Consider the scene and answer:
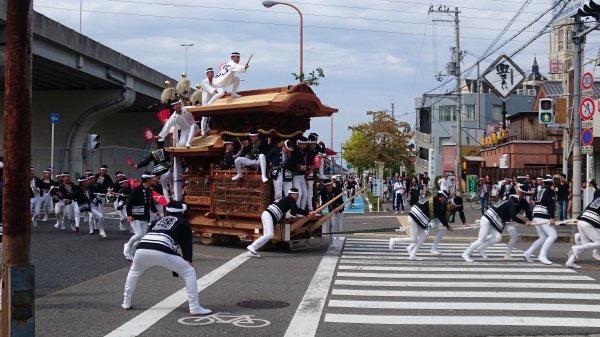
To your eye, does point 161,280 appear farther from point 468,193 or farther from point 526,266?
point 468,193

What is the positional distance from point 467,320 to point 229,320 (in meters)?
3.08

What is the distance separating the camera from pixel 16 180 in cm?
489

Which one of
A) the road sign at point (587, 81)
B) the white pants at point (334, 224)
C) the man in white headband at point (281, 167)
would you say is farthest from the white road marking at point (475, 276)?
the road sign at point (587, 81)

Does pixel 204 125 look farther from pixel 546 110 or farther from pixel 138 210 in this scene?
pixel 546 110

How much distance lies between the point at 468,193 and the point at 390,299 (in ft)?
99.5

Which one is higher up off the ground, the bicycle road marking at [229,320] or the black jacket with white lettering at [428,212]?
the black jacket with white lettering at [428,212]

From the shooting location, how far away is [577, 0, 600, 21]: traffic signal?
667 inches

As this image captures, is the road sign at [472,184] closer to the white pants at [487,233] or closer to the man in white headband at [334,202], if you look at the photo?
the man in white headband at [334,202]

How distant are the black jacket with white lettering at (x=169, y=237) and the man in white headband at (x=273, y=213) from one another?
5587mm

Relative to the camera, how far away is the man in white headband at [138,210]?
13.2m

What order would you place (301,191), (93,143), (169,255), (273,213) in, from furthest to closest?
(93,143), (301,191), (273,213), (169,255)

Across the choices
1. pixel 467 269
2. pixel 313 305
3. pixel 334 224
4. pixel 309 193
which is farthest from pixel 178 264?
pixel 334 224

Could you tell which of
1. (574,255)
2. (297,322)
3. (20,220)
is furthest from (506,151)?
(20,220)

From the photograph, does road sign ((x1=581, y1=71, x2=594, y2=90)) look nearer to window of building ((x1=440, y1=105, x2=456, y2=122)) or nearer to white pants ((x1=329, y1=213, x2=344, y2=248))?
white pants ((x1=329, y1=213, x2=344, y2=248))
